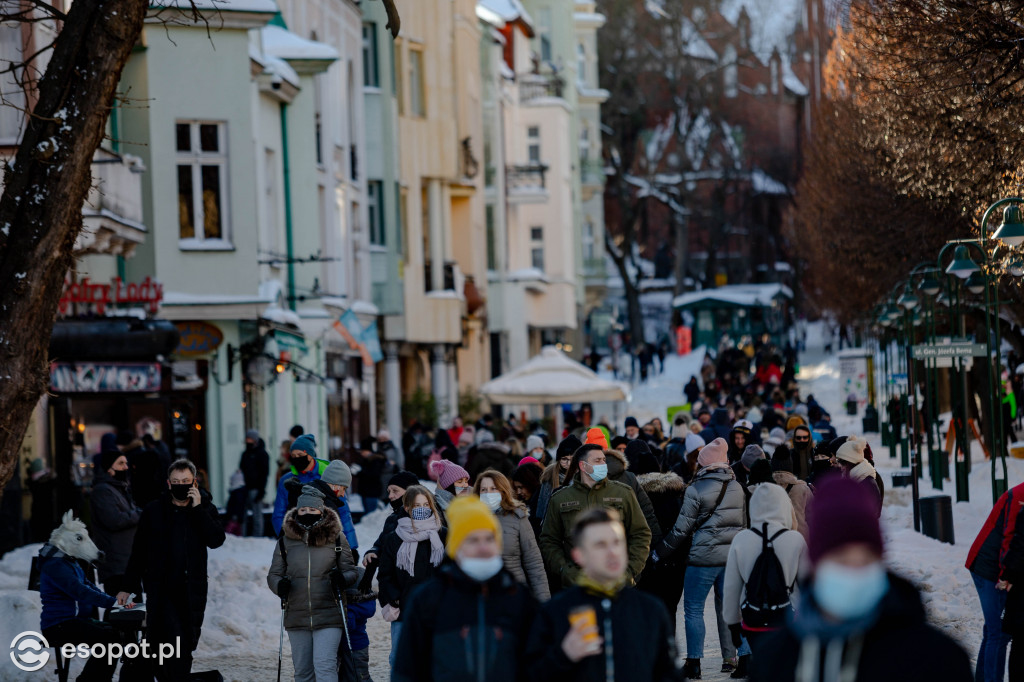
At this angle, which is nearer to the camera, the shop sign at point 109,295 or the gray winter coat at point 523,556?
the gray winter coat at point 523,556

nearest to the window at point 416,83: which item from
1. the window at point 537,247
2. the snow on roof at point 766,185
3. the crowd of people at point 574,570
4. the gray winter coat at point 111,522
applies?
the window at point 537,247

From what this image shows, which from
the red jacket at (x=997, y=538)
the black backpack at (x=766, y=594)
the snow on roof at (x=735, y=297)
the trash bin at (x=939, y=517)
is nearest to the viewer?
the black backpack at (x=766, y=594)

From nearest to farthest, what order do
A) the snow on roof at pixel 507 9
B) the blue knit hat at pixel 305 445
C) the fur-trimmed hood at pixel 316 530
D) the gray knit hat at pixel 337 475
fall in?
the fur-trimmed hood at pixel 316 530 → the gray knit hat at pixel 337 475 → the blue knit hat at pixel 305 445 → the snow on roof at pixel 507 9

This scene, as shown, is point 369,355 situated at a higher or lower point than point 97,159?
lower

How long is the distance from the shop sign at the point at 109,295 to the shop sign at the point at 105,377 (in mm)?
759

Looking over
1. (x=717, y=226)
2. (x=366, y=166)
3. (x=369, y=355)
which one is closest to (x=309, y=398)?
(x=369, y=355)

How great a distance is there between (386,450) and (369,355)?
408 cm

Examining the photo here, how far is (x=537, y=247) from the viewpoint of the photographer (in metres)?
60.3

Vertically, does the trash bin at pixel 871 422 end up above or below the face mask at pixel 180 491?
below

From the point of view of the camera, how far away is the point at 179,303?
26.1m

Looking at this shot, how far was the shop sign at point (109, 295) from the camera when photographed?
20.9 meters

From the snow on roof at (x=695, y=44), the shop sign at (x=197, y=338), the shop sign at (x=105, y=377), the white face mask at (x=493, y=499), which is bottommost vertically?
the white face mask at (x=493, y=499)

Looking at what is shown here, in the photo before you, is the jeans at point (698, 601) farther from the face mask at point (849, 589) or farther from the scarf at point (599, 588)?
the face mask at point (849, 589)

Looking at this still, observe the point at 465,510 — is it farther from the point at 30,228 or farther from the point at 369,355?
the point at 369,355
